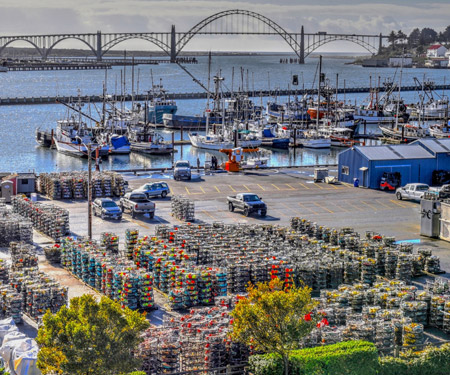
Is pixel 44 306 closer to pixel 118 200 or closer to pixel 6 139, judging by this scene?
pixel 118 200

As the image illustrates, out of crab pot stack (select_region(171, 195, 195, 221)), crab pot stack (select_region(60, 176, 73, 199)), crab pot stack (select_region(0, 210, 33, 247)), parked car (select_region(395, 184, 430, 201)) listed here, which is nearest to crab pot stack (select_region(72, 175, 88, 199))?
crab pot stack (select_region(60, 176, 73, 199))

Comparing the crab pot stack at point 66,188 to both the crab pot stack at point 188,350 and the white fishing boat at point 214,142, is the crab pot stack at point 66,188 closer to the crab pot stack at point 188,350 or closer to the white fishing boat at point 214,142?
the crab pot stack at point 188,350

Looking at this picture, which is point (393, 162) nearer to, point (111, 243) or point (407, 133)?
point (111, 243)

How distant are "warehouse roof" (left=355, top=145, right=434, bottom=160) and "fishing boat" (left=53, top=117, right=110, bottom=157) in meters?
45.1

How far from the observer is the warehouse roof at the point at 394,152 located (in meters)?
68.9

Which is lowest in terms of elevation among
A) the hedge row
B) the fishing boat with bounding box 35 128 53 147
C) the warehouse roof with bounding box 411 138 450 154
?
the fishing boat with bounding box 35 128 53 147

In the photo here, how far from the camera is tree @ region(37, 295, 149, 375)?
74.5 feet

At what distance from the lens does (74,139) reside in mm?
109188

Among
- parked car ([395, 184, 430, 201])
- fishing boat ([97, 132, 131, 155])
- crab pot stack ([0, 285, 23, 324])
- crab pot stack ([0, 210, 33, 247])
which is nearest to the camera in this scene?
crab pot stack ([0, 285, 23, 324])

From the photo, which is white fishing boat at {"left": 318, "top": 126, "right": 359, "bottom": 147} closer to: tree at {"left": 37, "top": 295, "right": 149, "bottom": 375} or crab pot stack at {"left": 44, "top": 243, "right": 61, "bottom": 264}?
crab pot stack at {"left": 44, "top": 243, "right": 61, "bottom": 264}

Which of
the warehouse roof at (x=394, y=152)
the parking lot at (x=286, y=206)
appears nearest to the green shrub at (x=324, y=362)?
the parking lot at (x=286, y=206)

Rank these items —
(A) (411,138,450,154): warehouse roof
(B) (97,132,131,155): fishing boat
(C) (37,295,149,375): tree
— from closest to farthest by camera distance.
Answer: (C) (37,295,149,375): tree, (A) (411,138,450,154): warehouse roof, (B) (97,132,131,155): fishing boat

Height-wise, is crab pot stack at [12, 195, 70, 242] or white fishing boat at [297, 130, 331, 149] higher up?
crab pot stack at [12, 195, 70, 242]

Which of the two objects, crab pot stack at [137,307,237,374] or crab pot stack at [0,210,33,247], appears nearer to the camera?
crab pot stack at [137,307,237,374]
